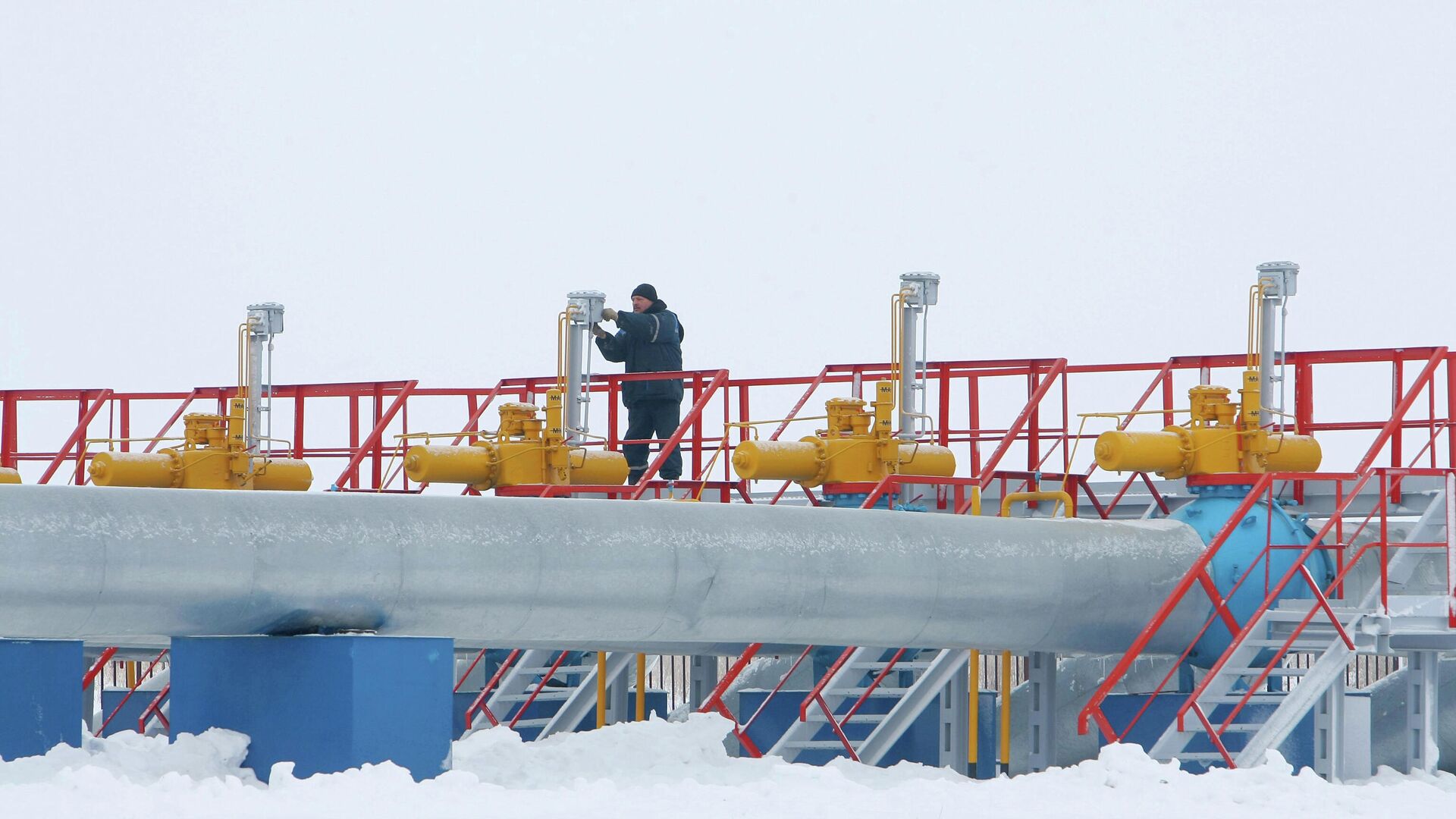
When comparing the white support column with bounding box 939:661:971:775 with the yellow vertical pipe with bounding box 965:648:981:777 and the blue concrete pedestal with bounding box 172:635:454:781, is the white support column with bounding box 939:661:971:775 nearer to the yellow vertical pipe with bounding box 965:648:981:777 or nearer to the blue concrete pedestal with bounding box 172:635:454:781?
the yellow vertical pipe with bounding box 965:648:981:777

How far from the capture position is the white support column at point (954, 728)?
703 inches

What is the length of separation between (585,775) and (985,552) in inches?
119

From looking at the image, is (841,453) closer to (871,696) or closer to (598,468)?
(871,696)

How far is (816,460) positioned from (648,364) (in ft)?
12.0

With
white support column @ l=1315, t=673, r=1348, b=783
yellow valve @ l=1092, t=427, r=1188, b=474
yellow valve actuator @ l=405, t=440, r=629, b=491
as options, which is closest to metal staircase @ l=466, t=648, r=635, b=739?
yellow valve actuator @ l=405, t=440, r=629, b=491

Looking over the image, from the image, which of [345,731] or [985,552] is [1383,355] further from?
[345,731]

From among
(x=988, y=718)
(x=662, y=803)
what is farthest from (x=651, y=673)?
(x=662, y=803)

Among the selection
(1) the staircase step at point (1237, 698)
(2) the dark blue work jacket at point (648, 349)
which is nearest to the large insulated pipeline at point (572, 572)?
(1) the staircase step at point (1237, 698)

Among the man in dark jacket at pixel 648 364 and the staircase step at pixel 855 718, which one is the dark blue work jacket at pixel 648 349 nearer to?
the man in dark jacket at pixel 648 364

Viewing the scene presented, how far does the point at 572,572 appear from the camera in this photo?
13.7 metres

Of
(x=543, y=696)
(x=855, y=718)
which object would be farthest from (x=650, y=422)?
(x=855, y=718)

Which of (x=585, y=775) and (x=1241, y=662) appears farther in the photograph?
(x=1241, y=662)

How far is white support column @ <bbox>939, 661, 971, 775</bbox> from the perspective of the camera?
17844 millimetres

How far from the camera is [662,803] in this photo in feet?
42.6
